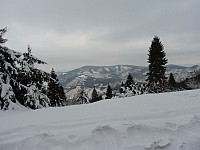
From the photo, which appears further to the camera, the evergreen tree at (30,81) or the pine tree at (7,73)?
the evergreen tree at (30,81)

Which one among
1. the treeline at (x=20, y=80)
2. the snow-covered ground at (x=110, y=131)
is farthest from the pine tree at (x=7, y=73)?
the snow-covered ground at (x=110, y=131)

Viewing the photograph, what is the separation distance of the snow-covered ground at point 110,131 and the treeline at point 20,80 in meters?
2.99

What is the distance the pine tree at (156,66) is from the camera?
30.5 m

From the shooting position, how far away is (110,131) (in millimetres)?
4414

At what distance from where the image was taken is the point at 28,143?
13.6 ft

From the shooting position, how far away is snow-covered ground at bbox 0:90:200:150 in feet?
13.2

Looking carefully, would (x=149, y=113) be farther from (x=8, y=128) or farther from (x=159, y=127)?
(x=8, y=128)

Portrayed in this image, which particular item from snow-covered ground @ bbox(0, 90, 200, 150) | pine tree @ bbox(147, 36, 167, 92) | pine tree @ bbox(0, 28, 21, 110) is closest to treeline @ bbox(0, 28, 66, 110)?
pine tree @ bbox(0, 28, 21, 110)

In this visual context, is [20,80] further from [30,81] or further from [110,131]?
[110,131]

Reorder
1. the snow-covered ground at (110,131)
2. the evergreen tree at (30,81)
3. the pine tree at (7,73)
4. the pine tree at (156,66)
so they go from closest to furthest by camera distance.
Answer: the snow-covered ground at (110,131)
the pine tree at (7,73)
the evergreen tree at (30,81)
the pine tree at (156,66)

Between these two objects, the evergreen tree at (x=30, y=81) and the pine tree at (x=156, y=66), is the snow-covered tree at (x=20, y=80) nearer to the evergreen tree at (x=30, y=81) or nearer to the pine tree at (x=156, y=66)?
the evergreen tree at (x=30, y=81)

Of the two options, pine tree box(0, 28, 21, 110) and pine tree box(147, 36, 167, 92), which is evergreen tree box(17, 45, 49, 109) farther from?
pine tree box(147, 36, 167, 92)

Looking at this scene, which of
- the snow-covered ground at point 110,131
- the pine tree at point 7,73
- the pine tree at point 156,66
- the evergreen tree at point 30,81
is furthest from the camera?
the pine tree at point 156,66

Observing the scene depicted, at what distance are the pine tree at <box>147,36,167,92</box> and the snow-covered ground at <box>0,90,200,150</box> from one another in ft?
83.1
